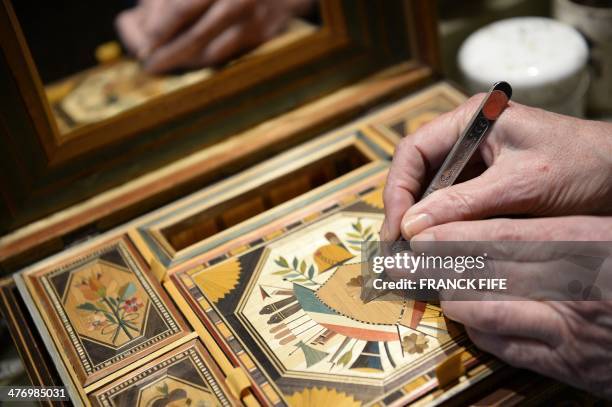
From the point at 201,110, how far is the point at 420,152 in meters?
0.36

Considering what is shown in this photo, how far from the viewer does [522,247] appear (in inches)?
28.9

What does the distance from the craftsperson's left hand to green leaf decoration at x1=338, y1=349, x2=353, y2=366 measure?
12cm

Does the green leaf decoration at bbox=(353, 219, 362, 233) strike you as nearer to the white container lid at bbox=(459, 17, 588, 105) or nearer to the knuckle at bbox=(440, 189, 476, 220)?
the knuckle at bbox=(440, 189, 476, 220)

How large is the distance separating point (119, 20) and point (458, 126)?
1.84ft

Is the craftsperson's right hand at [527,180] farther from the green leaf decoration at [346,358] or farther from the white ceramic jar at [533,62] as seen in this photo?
the white ceramic jar at [533,62]

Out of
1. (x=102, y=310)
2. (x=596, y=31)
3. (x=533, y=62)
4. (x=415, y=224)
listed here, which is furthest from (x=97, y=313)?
(x=596, y=31)

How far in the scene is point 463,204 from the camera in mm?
760

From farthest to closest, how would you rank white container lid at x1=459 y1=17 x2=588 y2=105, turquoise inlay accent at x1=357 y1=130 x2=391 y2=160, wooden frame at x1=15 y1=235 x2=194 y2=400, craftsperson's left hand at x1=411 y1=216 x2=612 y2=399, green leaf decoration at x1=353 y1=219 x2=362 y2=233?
white container lid at x1=459 y1=17 x2=588 y2=105
turquoise inlay accent at x1=357 y1=130 x2=391 y2=160
green leaf decoration at x1=353 y1=219 x2=362 y2=233
wooden frame at x1=15 y1=235 x2=194 y2=400
craftsperson's left hand at x1=411 y1=216 x2=612 y2=399

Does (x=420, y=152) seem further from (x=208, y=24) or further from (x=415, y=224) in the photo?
(x=208, y=24)

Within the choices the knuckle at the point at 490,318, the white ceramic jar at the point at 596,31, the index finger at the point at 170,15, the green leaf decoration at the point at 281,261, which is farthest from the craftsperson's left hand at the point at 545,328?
the white ceramic jar at the point at 596,31

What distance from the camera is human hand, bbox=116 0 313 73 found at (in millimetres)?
1084

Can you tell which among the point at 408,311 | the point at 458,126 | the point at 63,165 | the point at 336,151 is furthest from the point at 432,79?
the point at 63,165

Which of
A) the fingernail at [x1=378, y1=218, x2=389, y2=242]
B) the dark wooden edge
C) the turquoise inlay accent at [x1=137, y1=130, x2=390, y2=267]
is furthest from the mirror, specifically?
the fingernail at [x1=378, y1=218, x2=389, y2=242]

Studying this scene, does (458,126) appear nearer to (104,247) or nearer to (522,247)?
(522,247)
